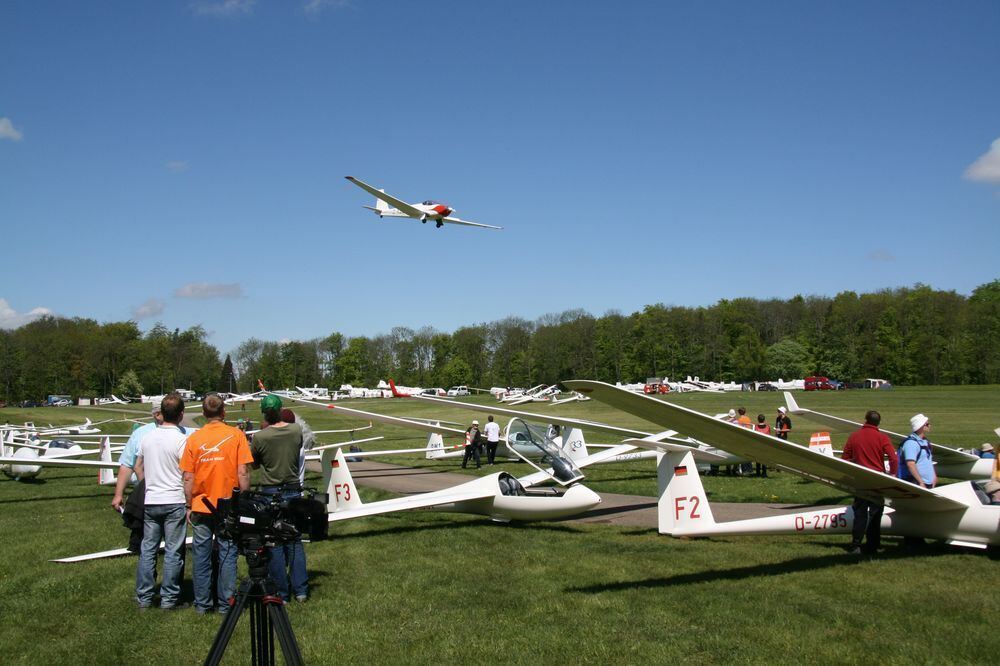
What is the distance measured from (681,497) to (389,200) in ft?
53.9

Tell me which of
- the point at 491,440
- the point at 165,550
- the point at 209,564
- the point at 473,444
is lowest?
the point at 473,444

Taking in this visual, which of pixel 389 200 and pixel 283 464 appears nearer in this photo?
pixel 283 464

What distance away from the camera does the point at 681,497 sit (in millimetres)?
8328

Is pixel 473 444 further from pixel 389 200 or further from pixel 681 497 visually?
pixel 681 497

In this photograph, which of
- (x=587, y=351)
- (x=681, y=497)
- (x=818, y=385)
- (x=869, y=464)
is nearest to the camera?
(x=869, y=464)

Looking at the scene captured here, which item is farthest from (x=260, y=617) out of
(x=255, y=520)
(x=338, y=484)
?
(x=338, y=484)

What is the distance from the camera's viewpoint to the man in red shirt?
24.9 feet

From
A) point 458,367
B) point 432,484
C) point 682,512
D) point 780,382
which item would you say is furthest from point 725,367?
point 682,512

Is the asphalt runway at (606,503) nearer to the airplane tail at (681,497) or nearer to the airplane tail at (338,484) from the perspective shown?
the airplane tail at (681,497)

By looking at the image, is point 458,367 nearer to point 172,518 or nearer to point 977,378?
point 977,378

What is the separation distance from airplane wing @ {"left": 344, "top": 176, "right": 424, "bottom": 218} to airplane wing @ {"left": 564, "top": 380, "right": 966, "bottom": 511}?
16.4 m

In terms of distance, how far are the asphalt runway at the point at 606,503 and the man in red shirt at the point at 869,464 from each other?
3.15 metres

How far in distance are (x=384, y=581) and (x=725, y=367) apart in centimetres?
9509

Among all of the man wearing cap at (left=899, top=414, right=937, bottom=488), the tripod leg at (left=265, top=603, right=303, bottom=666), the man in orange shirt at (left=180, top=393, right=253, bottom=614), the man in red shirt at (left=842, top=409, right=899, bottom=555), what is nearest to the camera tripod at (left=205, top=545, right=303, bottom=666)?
the tripod leg at (left=265, top=603, right=303, bottom=666)
